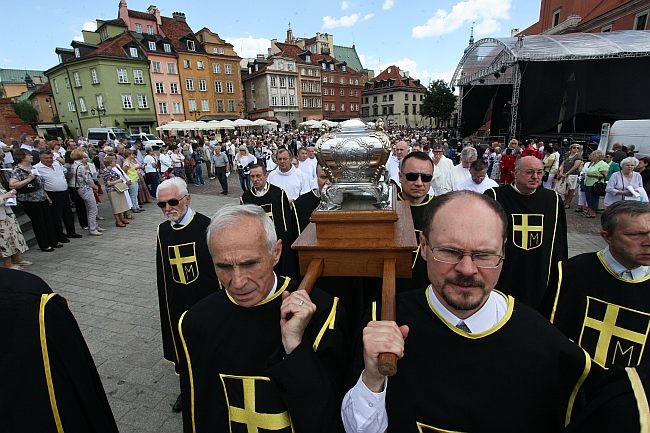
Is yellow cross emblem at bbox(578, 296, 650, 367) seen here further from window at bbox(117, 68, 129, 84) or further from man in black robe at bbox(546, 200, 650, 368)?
window at bbox(117, 68, 129, 84)

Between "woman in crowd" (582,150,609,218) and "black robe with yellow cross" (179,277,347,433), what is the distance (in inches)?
405

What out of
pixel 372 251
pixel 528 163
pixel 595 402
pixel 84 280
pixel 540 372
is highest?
pixel 528 163

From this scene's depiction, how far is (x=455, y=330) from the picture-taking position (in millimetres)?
1406

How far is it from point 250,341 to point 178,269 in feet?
6.02

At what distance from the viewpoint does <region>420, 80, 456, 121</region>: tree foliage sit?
49.7 meters

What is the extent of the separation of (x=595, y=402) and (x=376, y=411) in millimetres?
700

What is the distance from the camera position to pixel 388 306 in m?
1.44

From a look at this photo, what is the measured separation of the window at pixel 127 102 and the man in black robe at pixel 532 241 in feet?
149

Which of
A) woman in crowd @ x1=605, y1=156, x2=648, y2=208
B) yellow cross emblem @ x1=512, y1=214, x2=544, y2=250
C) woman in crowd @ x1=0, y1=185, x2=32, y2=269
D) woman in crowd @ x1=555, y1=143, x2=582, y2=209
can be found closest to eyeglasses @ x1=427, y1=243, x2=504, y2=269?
yellow cross emblem @ x1=512, y1=214, x2=544, y2=250

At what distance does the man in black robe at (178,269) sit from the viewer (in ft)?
10.6

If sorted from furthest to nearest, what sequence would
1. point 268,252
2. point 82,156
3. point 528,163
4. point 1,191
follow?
1. point 82,156
2. point 1,191
3. point 528,163
4. point 268,252

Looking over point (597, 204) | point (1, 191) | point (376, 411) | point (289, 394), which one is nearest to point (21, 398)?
point (289, 394)

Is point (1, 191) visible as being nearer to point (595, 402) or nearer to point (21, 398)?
point (21, 398)

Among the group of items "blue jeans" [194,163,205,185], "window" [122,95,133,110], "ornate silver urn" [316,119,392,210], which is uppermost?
"window" [122,95,133,110]
